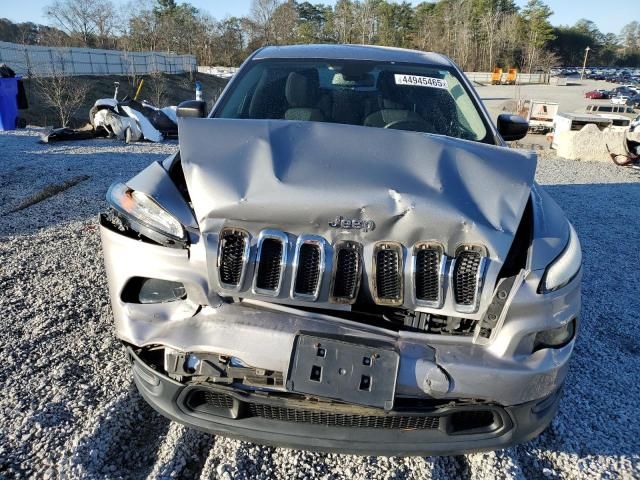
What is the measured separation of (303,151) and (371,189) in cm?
40

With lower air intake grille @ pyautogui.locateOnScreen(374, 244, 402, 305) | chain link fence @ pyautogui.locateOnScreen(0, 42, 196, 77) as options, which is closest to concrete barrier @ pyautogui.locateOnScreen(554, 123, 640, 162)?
lower air intake grille @ pyautogui.locateOnScreen(374, 244, 402, 305)

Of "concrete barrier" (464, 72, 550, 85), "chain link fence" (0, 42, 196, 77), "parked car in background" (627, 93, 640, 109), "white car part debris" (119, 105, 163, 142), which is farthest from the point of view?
"concrete barrier" (464, 72, 550, 85)

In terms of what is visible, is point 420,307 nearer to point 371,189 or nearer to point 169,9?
point 371,189

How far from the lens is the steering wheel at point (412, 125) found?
3.10 m

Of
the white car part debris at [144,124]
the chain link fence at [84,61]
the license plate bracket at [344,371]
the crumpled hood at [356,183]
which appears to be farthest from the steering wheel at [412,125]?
the chain link fence at [84,61]

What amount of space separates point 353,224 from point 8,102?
14787 mm

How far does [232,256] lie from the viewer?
1773mm

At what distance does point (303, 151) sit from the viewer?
2094 mm

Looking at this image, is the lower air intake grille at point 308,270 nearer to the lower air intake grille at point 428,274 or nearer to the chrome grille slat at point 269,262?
the chrome grille slat at point 269,262

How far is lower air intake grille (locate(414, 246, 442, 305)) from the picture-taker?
1.75 meters

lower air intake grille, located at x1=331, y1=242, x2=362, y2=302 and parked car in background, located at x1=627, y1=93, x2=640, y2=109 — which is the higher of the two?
lower air intake grille, located at x1=331, y1=242, x2=362, y2=302

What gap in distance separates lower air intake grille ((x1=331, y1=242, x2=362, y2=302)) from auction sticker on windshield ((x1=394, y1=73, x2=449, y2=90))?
199 centimetres

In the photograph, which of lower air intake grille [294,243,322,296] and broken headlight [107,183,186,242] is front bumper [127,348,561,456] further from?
broken headlight [107,183,186,242]

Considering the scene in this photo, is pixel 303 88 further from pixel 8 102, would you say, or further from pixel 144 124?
pixel 8 102
